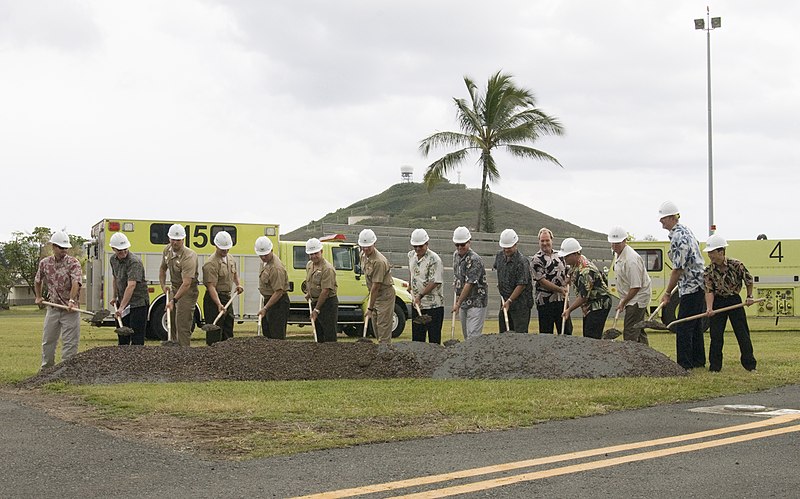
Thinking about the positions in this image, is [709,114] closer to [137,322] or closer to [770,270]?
[770,270]

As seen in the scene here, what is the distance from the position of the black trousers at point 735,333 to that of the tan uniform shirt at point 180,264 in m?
7.12

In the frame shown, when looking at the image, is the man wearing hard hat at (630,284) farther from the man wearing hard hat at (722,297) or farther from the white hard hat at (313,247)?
the white hard hat at (313,247)

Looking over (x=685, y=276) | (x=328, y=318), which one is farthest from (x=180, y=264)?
(x=685, y=276)

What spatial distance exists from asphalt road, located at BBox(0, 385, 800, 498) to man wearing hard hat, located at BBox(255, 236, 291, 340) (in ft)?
23.0

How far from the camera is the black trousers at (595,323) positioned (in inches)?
521

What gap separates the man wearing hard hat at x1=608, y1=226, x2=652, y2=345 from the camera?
13008mm

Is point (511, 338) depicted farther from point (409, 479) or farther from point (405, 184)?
point (405, 184)

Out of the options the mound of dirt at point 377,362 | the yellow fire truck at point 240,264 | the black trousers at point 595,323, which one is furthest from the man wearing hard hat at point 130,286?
the yellow fire truck at point 240,264

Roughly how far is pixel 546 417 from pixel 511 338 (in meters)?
3.77

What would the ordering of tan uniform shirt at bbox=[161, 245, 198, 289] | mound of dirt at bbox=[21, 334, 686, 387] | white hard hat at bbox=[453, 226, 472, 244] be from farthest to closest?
tan uniform shirt at bbox=[161, 245, 198, 289], white hard hat at bbox=[453, 226, 472, 244], mound of dirt at bbox=[21, 334, 686, 387]

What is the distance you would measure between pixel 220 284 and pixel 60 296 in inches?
128

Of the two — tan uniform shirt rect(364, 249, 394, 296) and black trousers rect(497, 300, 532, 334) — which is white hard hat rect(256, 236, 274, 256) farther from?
black trousers rect(497, 300, 532, 334)

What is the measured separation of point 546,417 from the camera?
8633 mm

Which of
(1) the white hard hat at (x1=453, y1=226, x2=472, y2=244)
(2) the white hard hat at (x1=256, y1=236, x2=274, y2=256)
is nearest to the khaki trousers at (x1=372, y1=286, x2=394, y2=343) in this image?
(1) the white hard hat at (x1=453, y1=226, x2=472, y2=244)
